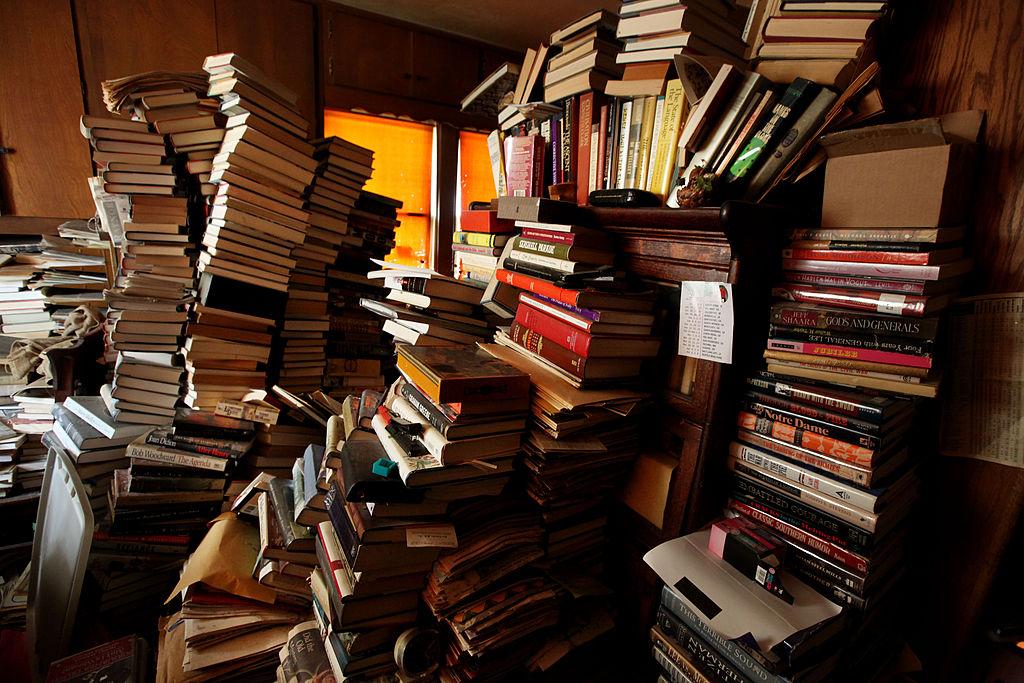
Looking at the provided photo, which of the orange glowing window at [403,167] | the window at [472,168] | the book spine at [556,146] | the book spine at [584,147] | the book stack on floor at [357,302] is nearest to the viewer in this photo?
the book spine at [584,147]

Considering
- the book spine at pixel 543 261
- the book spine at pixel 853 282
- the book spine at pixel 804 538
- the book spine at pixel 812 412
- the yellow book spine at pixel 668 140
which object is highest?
the yellow book spine at pixel 668 140

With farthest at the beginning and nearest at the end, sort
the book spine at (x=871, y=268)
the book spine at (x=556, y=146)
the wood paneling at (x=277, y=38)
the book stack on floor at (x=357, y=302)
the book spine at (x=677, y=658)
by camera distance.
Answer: the wood paneling at (x=277, y=38), the book stack on floor at (x=357, y=302), the book spine at (x=556, y=146), the book spine at (x=677, y=658), the book spine at (x=871, y=268)

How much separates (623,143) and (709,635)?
1207mm

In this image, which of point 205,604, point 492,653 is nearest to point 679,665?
point 492,653

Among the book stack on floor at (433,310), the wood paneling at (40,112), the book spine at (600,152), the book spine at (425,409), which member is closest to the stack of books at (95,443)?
the wood paneling at (40,112)

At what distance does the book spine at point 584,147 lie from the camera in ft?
4.83

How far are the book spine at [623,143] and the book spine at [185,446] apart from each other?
1.91 m

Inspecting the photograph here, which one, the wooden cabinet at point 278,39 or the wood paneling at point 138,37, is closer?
the wood paneling at point 138,37

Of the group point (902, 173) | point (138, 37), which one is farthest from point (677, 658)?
point (138, 37)

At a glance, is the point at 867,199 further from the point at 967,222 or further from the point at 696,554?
the point at 696,554

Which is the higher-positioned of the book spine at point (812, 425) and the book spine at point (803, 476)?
the book spine at point (812, 425)

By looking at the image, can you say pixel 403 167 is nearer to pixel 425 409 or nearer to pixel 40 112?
pixel 40 112

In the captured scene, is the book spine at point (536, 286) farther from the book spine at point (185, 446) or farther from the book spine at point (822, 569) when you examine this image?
the book spine at point (185, 446)

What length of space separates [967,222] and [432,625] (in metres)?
1.50
